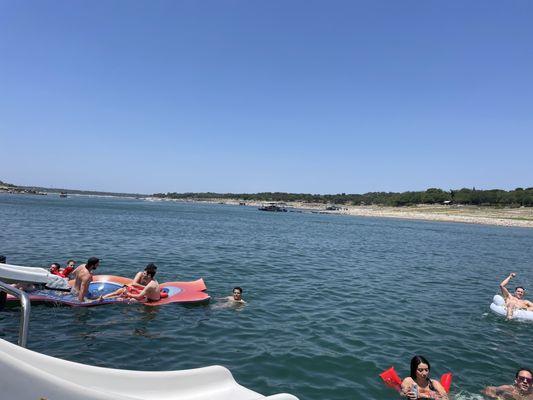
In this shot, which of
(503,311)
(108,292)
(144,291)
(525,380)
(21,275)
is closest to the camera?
(525,380)

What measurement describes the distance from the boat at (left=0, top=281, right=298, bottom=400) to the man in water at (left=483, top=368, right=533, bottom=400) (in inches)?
201

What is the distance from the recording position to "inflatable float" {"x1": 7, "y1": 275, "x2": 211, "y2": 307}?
11.6 meters

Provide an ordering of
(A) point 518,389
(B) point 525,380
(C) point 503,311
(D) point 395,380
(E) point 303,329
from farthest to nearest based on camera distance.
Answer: (C) point 503,311, (E) point 303,329, (D) point 395,380, (A) point 518,389, (B) point 525,380

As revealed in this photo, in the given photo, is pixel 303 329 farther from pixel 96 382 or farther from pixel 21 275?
pixel 21 275

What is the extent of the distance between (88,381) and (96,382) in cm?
10

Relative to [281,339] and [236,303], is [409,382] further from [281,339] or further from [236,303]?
[236,303]

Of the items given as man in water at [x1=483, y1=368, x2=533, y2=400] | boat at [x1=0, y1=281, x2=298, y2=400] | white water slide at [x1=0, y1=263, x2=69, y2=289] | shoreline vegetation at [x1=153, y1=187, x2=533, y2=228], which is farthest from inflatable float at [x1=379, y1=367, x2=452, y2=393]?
shoreline vegetation at [x1=153, y1=187, x2=533, y2=228]

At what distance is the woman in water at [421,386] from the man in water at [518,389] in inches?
46.7

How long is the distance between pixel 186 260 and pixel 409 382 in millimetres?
16646

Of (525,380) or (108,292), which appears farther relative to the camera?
(108,292)

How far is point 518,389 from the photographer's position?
25.1 feet

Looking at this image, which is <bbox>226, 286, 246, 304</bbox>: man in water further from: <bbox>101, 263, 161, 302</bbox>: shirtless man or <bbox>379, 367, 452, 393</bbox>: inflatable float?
<bbox>379, 367, 452, 393</bbox>: inflatable float

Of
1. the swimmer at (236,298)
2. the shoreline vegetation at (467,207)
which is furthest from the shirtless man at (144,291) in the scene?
the shoreline vegetation at (467,207)

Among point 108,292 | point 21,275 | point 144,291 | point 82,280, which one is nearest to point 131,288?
point 144,291
